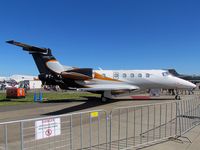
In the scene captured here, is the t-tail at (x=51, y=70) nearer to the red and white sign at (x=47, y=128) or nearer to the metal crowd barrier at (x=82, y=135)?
the metal crowd barrier at (x=82, y=135)

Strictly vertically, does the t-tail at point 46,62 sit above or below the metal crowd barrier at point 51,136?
above

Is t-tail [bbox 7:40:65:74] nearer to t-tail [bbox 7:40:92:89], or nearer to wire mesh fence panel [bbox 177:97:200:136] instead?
t-tail [bbox 7:40:92:89]

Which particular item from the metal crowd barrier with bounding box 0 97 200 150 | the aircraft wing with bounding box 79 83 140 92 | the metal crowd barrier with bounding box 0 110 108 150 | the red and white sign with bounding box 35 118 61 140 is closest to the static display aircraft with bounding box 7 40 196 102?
the aircraft wing with bounding box 79 83 140 92

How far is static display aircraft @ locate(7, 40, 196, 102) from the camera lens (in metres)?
22.4

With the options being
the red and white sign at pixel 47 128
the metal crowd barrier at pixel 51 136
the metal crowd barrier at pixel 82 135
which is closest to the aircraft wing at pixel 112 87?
the metal crowd barrier at pixel 82 135

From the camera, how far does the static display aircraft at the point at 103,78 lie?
2239 cm

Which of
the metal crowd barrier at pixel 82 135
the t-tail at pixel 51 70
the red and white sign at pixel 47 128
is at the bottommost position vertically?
the metal crowd barrier at pixel 82 135

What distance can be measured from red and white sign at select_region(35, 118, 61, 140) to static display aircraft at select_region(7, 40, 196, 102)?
660 inches

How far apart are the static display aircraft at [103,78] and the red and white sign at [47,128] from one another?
55.0 ft

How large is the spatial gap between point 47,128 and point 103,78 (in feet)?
59.6

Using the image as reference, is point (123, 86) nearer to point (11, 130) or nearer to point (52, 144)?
point (11, 130)

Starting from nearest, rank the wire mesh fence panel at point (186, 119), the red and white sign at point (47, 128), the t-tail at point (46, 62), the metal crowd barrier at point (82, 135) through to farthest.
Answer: the red and white sign at point (47, 128)
the metal crowd barrier at point (82, 135)
the wire mesh fence panel at point (186, 119)
the t-tail at point (46, 62)

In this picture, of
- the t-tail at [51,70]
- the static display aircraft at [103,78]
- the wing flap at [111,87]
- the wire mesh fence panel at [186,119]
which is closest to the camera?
the wire mesh fence panel at [186,119]

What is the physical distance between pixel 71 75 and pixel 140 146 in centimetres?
1546
